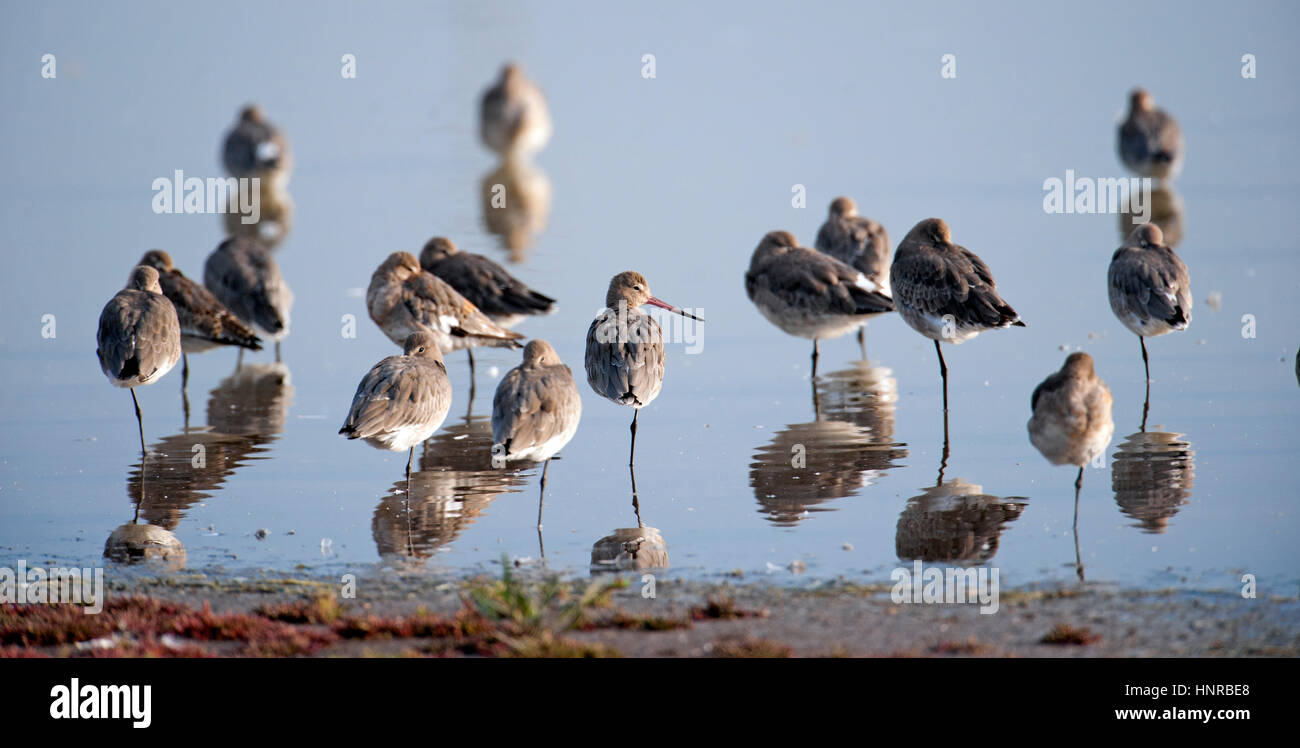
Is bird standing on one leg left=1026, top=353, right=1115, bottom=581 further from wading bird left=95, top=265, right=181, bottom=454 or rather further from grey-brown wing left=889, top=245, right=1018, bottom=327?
wading bird left=95, top=265, right=181, bottom=454

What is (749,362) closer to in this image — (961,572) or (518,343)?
(518,343)

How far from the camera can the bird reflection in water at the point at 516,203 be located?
20.5 meters

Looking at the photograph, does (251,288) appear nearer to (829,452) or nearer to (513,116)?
(829,452)

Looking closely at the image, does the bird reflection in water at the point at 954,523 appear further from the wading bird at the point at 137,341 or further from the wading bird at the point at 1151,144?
the wading bird at the point at 1151,144

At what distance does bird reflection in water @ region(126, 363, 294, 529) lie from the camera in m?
9.66

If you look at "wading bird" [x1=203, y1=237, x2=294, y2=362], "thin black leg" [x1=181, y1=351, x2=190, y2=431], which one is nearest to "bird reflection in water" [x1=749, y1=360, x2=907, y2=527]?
"thin black leg" [x1=181, y1=351, x2=190, y2=431]

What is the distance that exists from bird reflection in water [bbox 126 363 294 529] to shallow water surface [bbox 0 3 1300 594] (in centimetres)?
4

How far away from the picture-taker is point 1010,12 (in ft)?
126

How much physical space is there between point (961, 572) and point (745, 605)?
3.97 feet

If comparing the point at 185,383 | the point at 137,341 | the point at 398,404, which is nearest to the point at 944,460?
the point at 398,404

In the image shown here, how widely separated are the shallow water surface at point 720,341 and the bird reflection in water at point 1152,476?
0.04 meters

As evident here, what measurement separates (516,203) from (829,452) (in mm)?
14030

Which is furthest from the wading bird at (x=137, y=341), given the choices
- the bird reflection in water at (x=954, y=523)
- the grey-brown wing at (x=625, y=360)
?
the bird reflection in water at (x=954, y=523)
